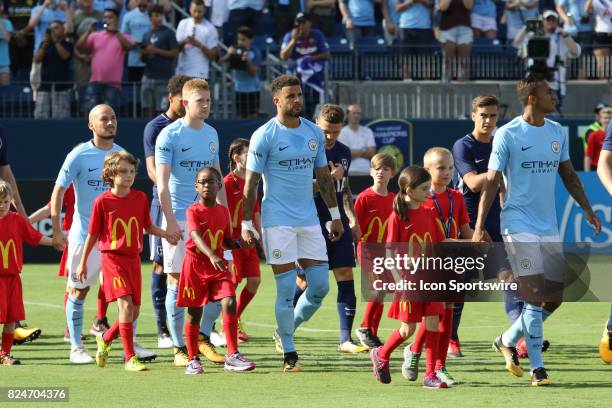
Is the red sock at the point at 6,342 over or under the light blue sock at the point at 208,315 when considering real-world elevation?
under

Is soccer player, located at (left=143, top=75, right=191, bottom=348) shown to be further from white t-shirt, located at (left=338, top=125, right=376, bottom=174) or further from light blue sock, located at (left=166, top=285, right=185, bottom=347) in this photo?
white t-shirt, located at (left=338, top=125, right=376, bottom=174)

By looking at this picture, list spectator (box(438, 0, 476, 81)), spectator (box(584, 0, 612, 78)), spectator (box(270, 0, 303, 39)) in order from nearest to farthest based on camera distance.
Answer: spectator (box(438, 0, 476, 81)) → spectator (box(584, 0, 612, 78)) → spectator (box(270, 0, 303, 39))

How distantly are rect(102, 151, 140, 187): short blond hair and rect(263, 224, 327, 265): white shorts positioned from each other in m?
1.18

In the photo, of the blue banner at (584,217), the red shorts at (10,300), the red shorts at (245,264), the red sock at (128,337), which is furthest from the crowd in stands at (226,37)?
the red sock at (128,337)

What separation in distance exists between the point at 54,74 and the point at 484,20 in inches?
327

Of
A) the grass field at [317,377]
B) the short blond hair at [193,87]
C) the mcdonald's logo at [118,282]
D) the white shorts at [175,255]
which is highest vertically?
the short blond hair at [193,87]

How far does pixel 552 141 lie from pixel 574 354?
2454 mm

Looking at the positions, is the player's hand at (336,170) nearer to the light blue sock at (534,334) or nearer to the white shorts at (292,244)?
the white shorts at (292,244)

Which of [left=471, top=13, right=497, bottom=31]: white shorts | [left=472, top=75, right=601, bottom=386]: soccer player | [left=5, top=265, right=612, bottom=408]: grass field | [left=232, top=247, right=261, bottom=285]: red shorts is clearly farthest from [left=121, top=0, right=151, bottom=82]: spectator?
[left=472, top=75, right=601, bottom=386]: soccer player

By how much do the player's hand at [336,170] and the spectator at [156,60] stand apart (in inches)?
404

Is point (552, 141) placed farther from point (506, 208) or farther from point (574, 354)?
point (574, 354)

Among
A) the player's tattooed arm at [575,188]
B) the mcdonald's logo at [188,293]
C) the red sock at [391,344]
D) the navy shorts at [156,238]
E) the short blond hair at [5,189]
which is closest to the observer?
the red sock at [391,344]

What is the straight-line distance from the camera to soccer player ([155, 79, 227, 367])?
10.9 metres

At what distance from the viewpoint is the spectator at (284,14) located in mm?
25344
